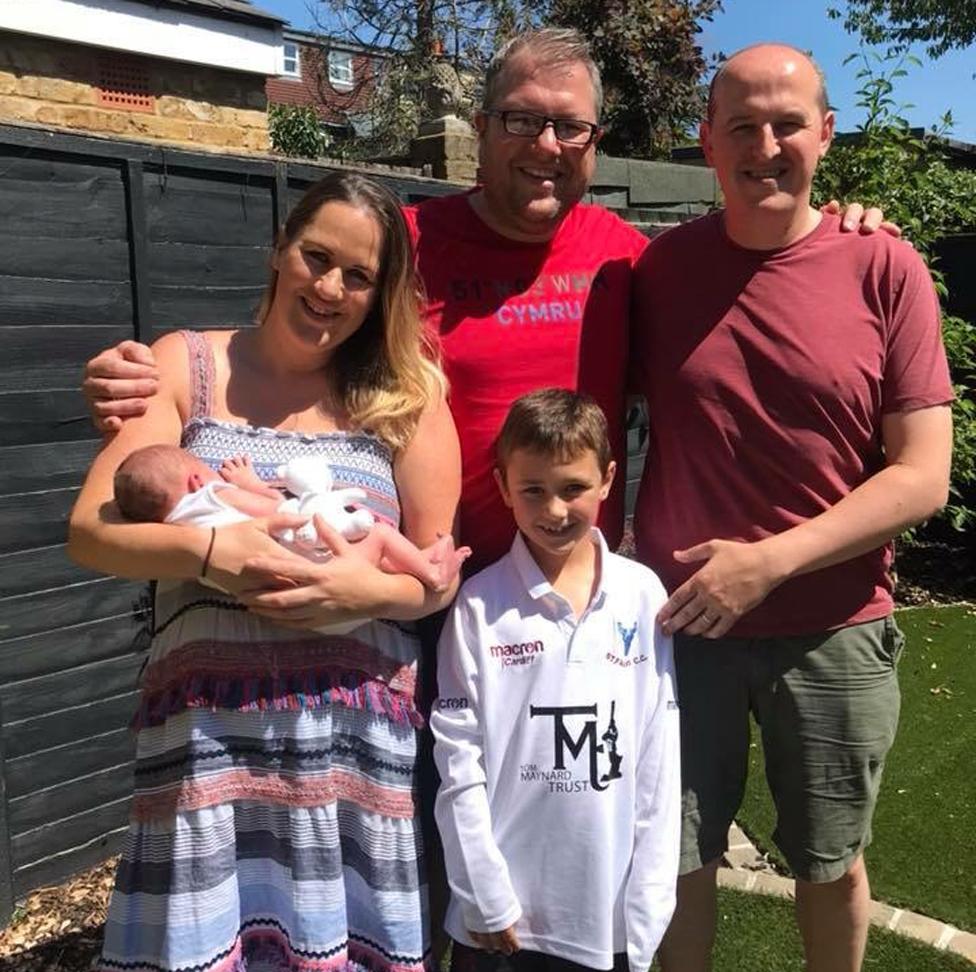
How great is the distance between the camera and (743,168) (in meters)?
Result: 2.13

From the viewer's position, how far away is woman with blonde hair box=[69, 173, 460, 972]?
1.82m

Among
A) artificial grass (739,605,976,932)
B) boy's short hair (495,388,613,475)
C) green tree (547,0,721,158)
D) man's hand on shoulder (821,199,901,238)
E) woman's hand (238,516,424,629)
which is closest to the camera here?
woman's hand (238,516,424,629)

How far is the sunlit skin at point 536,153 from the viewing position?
2236 millimetres

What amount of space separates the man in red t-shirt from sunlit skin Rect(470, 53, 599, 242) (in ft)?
0.90

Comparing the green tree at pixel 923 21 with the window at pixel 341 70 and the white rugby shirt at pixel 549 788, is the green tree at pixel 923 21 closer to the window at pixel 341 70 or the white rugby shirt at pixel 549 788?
the window at pixel 341 70

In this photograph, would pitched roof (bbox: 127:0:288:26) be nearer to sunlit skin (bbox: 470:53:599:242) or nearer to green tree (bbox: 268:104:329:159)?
sunlit skin (bbox: 470:53:599:242)

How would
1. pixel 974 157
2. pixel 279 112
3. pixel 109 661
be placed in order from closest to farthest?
pixel 109 661 → pixel 974 157 → pixel 279 112

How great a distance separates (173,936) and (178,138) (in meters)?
6.57

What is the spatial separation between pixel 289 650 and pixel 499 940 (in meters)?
0.72

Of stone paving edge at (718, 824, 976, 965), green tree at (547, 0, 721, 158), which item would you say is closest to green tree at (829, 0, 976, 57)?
green tree at (547, 0, 721, 158)

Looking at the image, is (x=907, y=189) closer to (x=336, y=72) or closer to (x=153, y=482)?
(x=153, y=482)

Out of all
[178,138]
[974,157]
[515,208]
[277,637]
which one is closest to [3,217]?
[515,208]

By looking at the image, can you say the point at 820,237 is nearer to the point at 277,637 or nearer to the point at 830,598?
the point at 830,598

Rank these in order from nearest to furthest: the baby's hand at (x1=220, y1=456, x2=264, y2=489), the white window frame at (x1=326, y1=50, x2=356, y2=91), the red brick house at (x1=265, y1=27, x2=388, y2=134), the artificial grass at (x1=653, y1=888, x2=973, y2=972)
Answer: the baby's hand at (x1=220, y1=456, x2=264, y2=489) → the artificial grass at (x1=653, y1=888, x2=973, y2=972) → the red brick house at (x1=265, y1=27, x2=388, y2=134) → the white window frame at (x1=326, y1=50, x2=356, y2=91)
